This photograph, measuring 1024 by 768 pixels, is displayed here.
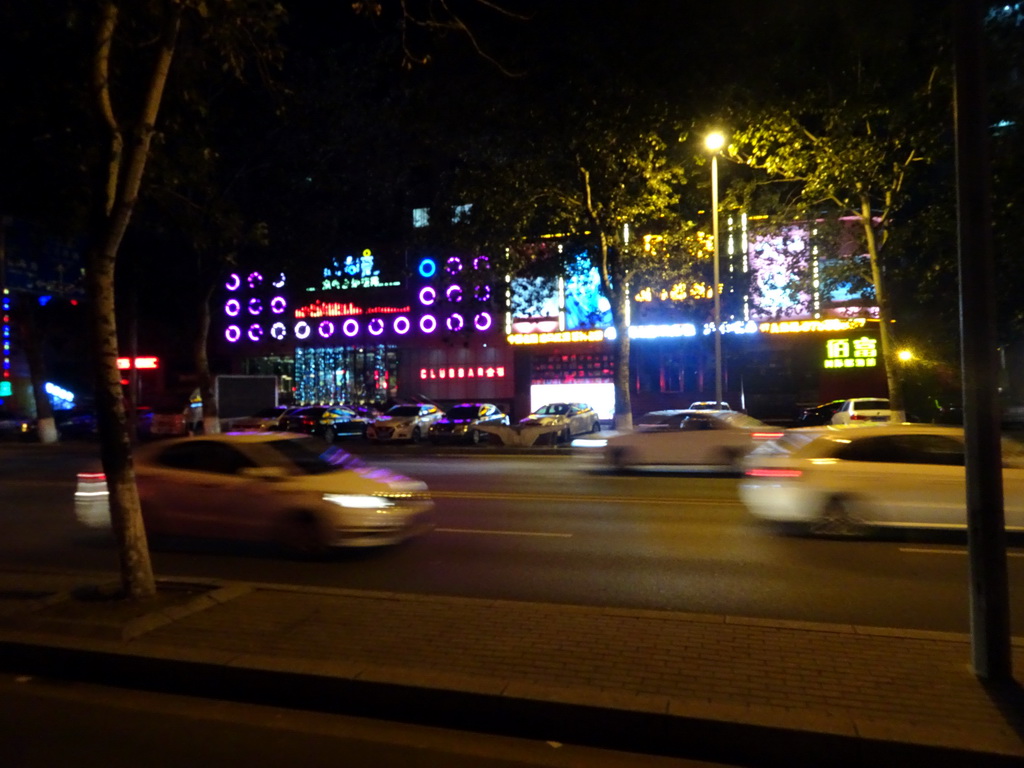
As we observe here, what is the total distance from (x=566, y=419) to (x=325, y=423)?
375 inches

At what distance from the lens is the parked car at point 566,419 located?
2909 cm

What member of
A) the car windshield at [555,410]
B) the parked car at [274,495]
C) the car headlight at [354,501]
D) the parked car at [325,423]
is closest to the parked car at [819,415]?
the car windshield at [555,410]

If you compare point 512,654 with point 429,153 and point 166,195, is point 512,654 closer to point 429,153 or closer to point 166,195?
point 166,195

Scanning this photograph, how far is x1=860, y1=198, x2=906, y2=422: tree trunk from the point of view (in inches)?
922

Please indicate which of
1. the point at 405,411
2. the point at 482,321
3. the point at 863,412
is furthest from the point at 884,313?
the point at 482,321

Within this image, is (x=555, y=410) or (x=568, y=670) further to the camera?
(x=555, y=410)

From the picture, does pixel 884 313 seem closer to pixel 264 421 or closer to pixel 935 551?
pixel 935 551

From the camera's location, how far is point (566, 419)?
1168 inches

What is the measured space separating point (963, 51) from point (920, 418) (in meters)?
30.3

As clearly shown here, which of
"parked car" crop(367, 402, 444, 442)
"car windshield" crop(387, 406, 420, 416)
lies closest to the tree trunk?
"parked car" crop(367, 402, 444, 442)

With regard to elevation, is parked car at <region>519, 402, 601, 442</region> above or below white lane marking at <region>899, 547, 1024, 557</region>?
above

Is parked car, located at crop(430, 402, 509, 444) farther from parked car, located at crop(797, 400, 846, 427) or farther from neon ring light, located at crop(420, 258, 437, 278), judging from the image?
parked car, located at crop(797, 400, 846, 427)

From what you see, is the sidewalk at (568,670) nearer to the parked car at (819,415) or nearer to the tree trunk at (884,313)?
the tree trunk at (884,313)

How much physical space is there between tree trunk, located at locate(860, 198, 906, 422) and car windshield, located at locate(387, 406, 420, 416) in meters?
16.2
